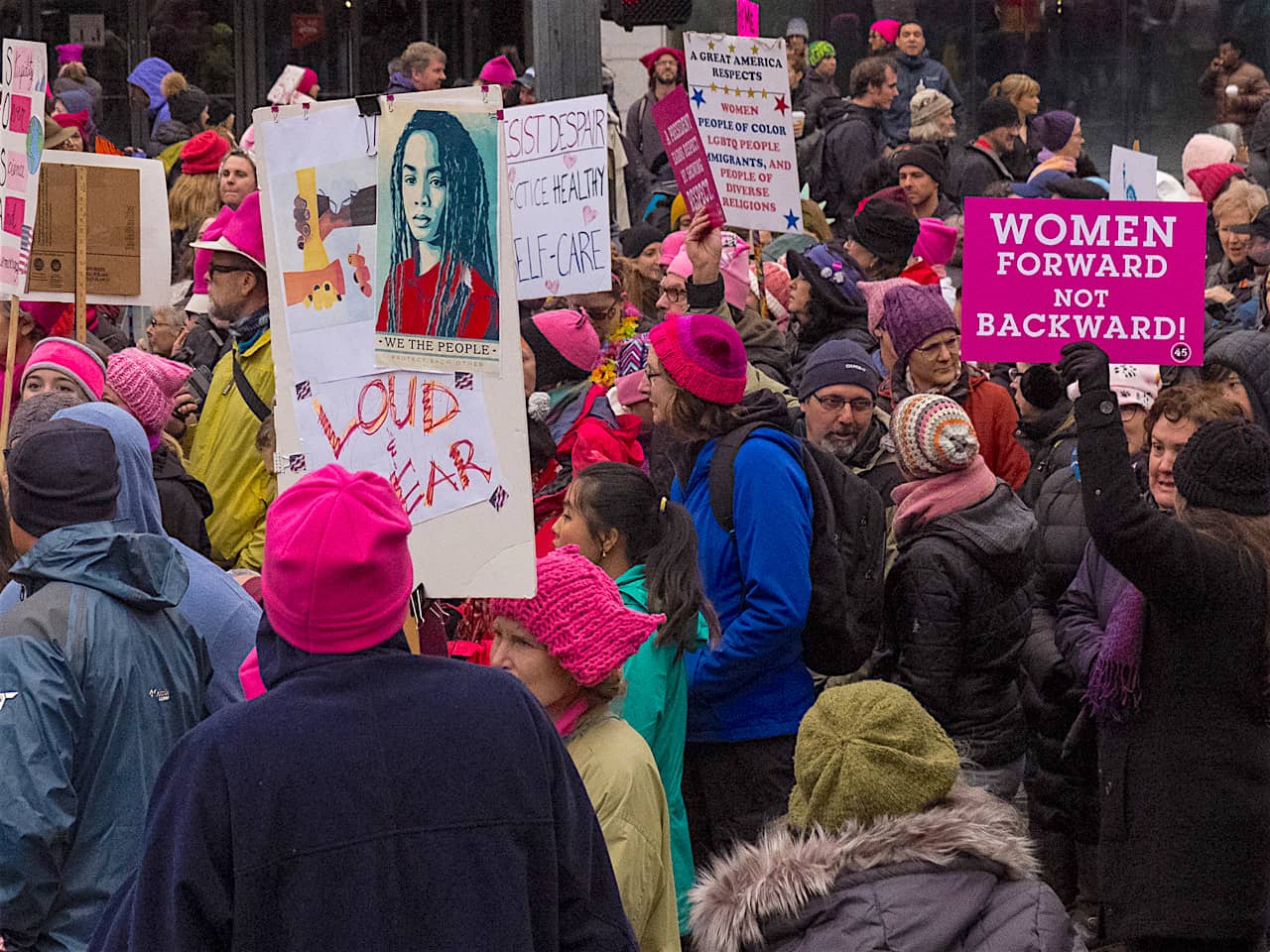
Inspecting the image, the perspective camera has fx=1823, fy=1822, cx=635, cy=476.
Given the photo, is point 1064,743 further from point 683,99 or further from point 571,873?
point 683,99

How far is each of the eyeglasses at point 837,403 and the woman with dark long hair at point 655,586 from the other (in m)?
1.35

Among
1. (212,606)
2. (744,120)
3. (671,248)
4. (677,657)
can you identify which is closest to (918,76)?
(744,120)

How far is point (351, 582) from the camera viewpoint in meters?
2.53

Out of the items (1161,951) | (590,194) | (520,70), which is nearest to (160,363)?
(590,194)

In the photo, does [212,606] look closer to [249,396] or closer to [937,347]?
[249,396]

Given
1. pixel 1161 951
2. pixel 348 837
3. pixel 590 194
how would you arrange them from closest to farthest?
pixel 348 837, pixel 1161 951, pixel 590 194

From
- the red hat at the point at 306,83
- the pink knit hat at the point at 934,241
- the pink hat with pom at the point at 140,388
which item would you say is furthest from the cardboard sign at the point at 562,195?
the red hat at the point at 306,83

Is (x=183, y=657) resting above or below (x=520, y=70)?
below

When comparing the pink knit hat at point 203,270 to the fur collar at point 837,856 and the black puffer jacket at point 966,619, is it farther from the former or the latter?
the fur collar at point 837,856

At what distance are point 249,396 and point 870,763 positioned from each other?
3.48 m

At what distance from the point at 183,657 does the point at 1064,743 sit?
8.67 ft

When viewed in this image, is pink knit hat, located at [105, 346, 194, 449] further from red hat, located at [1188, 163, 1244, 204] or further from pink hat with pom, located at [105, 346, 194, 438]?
red hat, located at [1188, 163, 1244, 204]

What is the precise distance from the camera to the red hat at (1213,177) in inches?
403

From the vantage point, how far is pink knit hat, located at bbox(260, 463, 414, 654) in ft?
8.25
